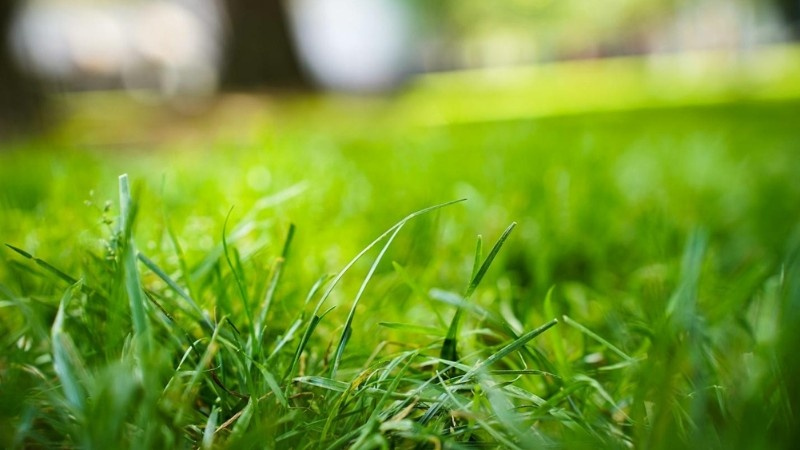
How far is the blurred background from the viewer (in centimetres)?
653

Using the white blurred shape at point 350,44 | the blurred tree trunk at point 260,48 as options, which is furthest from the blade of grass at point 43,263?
the white blurred shape at point 350,44

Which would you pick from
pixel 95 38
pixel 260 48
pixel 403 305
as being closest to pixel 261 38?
pixel 260 48

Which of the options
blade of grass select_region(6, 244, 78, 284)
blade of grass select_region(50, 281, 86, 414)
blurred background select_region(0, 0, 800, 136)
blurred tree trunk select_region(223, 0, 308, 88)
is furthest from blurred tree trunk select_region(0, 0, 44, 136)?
blade of grass select_region(50, 281, 86, 414)

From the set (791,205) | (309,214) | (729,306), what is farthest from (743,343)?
(791,205)

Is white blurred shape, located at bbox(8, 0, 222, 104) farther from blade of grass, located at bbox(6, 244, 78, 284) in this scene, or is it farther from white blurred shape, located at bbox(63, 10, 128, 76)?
blade of grass, located at bbox(6, 244, 78, 284)

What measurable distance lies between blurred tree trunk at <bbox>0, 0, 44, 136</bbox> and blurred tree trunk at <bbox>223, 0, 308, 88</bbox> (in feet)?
9.35

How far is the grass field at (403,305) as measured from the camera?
524 mm

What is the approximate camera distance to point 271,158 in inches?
71.7

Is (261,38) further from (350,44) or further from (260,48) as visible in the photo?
(350,44)

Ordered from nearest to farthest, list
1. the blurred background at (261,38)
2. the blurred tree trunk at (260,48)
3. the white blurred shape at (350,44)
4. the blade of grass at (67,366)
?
1. the blade of grass at (67,366)
2. the blurred background at (261,38)
3. the blurred tree trunk at (260,48)
4. the white blurred shape at (350,44)

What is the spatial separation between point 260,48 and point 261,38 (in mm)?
116

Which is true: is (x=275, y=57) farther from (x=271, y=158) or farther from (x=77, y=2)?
(x=77, y=2)

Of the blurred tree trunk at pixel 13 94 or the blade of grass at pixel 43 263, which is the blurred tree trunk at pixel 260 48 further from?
the blade of grass at pixel 43 263

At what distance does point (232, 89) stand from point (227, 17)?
3.11 ft
